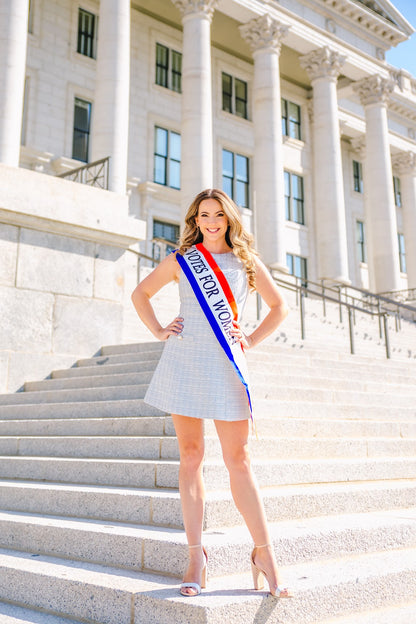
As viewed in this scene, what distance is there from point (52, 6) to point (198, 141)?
28.6 ft

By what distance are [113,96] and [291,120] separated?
1753 cm

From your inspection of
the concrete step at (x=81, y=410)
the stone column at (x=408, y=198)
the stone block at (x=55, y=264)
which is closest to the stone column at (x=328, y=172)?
the stone column at (x=408, y=198)

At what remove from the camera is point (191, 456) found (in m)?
3.20

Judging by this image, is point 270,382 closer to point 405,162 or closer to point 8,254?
point 8,254

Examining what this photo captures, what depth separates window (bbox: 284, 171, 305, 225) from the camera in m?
33.1

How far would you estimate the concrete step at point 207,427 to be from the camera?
19.3ft

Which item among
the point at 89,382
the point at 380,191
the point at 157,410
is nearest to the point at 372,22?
the point at 380,191

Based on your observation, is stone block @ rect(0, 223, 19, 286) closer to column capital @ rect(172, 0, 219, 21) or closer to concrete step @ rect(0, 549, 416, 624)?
concrete step @ rect(0, 549, 416, 624)

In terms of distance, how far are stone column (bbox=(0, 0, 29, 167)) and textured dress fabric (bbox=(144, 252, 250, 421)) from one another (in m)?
13.3

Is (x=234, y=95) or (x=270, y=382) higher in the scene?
(x=234, y=95)

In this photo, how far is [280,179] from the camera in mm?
24281

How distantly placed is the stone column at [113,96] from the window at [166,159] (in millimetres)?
7884

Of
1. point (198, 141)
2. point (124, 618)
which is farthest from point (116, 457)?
point (198, 141)

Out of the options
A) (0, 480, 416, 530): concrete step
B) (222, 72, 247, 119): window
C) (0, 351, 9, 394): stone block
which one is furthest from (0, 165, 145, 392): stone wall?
(222, 72, 247, 119): window
